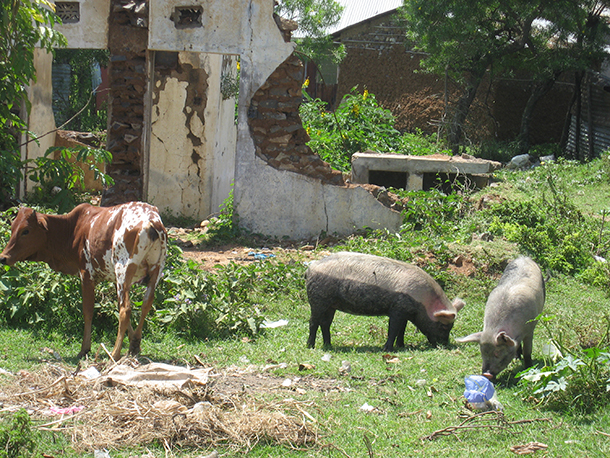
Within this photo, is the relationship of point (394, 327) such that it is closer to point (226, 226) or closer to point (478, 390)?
point (478, 390)

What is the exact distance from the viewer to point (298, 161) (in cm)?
1052

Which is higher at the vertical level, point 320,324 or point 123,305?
point 123,305

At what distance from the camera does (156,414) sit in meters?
4.00

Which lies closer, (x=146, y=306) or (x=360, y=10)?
(x=146, y=306)

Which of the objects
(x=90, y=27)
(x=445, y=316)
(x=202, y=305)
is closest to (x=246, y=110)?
(x=90, y=27)

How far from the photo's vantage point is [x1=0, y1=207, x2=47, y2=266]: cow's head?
5.45 meters

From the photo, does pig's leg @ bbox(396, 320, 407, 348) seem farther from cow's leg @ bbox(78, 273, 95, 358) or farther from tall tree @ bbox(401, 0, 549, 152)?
tall tree @ bbox(401, 0, 549, 152)

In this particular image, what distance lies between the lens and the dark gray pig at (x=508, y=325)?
4.82 metres

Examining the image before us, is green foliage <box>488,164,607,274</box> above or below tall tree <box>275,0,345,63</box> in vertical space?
below

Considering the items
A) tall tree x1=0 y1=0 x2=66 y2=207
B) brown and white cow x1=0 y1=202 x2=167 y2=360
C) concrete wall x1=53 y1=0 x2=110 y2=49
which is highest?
concrete wall x1=53 y1=0 x2=110 y2=49

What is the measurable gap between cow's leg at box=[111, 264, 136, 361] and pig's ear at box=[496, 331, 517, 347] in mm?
2859

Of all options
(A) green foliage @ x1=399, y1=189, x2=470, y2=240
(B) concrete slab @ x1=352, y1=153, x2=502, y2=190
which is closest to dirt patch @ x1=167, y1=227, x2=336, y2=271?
(A) green foliage @ x1=399, y1=189, x2=470, y2=240

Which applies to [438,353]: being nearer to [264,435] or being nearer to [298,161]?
[264,435]

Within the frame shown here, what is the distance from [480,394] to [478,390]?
0.18 feet
